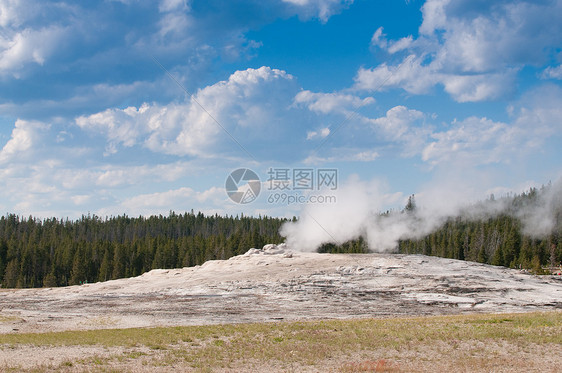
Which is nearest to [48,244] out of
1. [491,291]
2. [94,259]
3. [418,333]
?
[94,259]

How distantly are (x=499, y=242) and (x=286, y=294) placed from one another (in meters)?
79.2

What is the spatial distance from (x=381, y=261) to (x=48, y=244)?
92.2 metres

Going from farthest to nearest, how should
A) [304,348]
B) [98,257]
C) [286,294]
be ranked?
[98,257] < [286,294] < [304,348]

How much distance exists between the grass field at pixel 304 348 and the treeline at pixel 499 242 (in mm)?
58503

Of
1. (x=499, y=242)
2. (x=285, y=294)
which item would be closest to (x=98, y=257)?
(x=285, y=294)

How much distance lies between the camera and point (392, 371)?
19.3 metres

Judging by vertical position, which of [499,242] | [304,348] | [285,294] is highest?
[499,242]

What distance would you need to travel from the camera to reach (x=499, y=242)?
4464 inches

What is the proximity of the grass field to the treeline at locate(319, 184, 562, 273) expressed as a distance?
58503 mm

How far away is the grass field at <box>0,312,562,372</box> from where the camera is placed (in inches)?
800

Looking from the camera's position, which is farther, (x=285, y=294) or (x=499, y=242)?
(x=499, y=242)

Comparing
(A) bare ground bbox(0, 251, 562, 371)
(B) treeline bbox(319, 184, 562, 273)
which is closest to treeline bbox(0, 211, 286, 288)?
(B) treeline bbox(319, 184, 562, 273)

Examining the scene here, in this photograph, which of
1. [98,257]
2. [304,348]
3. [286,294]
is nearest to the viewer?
[304,348]

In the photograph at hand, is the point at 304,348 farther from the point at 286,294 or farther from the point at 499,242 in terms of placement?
the point at 499,242
